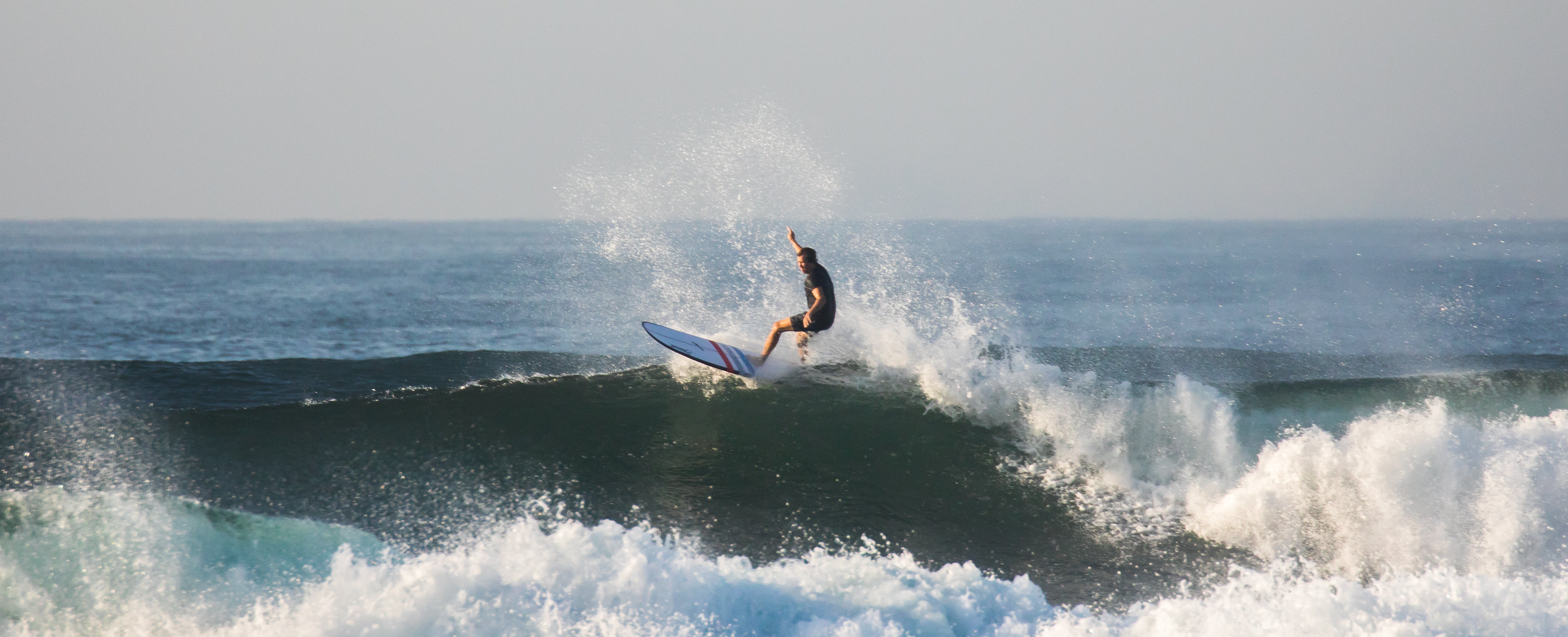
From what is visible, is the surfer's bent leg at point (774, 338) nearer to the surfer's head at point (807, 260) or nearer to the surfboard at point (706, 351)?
the surfboard at point (706, 351)

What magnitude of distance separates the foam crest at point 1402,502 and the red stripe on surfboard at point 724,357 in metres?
4.23

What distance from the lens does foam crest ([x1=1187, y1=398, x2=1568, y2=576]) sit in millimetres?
6188

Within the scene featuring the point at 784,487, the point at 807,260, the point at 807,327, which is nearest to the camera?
the point at 784,487

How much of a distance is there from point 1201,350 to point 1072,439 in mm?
7327

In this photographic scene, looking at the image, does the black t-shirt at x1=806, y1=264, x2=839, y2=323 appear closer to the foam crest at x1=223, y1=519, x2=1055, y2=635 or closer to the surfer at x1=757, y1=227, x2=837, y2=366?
the surfer at x1=757, y1=227, x2=837, y2=366

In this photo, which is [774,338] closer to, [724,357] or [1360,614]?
[724,357]

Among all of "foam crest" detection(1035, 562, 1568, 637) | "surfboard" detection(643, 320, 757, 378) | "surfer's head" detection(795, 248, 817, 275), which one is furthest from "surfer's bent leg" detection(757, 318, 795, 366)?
"foam crest" detection(1035, 562, 1568, 637)

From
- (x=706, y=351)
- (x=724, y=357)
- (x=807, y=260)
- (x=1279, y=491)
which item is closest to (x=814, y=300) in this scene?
(x=807, y=260)

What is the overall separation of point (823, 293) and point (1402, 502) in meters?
4.82

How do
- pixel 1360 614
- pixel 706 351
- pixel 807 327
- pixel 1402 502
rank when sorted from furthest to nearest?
1. pixel 706 351
2. pixel 807 327
3. pixel 1402 502
4. pixel 1360 614

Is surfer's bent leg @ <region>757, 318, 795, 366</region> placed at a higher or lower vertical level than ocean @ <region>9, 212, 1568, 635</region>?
higher

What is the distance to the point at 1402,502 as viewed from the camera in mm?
6480

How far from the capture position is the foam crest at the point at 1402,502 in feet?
20.3

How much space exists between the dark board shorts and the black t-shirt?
12 millimetres
